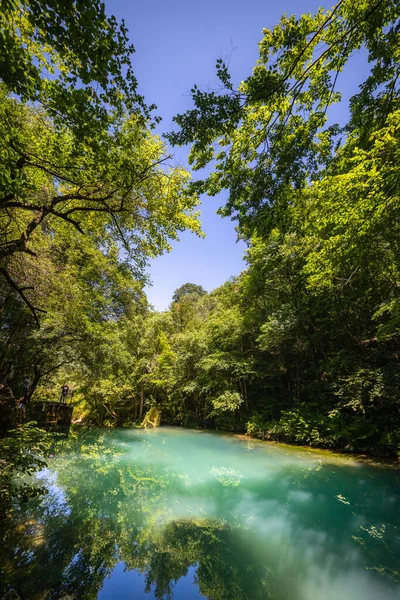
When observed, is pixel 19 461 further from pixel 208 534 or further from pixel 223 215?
pixel 223 215

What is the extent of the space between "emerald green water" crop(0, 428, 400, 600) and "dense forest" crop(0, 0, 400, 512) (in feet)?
4.20

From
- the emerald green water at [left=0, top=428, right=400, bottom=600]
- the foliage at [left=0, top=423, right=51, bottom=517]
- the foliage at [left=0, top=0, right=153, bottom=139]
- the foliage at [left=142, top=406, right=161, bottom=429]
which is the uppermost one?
the foliage at [left=0, top=0, right=153, bottom=139]

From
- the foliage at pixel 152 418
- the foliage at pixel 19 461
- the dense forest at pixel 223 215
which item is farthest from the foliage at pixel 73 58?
the foliage at pixel 152 418

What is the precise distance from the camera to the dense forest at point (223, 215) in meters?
3.02

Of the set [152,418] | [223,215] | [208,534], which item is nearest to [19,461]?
[208,534]

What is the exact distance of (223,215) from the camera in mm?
4453

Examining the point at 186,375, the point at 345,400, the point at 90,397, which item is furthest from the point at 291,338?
the point at 90,397

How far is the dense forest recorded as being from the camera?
302 centimetres

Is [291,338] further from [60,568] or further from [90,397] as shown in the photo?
[90,397]

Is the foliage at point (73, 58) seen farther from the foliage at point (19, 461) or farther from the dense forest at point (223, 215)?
the foliage at point (19, 461)

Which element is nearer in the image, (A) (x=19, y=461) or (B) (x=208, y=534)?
(A) (x=19, y=461)

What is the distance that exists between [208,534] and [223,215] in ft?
17.6

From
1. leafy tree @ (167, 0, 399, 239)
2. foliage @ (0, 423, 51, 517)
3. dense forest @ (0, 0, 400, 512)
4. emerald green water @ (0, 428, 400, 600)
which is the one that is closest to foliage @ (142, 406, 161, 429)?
dense forest @ (0, 0, 400, 512)

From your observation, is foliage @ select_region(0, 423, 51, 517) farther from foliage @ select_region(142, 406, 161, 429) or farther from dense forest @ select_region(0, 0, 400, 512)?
foliage @ select_region(142, 406, 161, 429)
